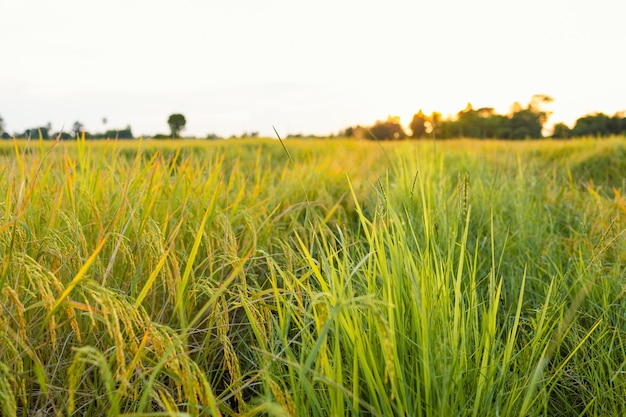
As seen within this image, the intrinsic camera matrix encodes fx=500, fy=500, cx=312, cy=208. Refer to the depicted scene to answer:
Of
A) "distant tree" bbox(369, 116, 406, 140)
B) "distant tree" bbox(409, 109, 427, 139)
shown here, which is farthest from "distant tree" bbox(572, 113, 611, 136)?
"distant tree" bbox(409, 109, 427, 139)

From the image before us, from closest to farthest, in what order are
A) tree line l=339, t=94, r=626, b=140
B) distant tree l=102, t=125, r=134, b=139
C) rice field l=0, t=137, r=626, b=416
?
1. rice field l=0, t=137, r=626, b=416
2. distant tree l=102, t=125, r=134, b=139
3. tree line l=339, t=94, r=626, b=140

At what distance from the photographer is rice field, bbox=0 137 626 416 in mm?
901

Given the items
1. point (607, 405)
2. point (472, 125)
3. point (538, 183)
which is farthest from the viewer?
point (472, 125)

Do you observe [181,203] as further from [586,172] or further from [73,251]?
[586,172]

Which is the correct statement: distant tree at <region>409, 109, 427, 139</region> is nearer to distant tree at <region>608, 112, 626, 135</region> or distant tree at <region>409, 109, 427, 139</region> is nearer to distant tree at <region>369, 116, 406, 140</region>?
distant tree at <region>369, 116, 406, 140</region>

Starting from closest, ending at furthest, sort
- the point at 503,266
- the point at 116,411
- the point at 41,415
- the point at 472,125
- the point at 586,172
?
1. the point at 116,411
2. the point at 41,415
3. the point at 503,266
4. the point at 586,172
5. the point at 472,125

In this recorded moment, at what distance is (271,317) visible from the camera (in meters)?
1.24

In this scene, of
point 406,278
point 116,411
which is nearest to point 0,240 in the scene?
point 116,411

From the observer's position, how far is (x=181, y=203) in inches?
68.6

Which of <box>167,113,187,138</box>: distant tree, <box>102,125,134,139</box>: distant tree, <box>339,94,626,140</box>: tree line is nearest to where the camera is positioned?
<box>102,125,134,139</box>: distant tree

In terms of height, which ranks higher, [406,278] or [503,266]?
[406,278]

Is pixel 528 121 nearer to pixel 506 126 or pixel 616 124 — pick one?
pixel 506 126

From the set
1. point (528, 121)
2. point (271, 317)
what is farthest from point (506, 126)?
point (271, 317)

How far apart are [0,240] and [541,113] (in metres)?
11.5
